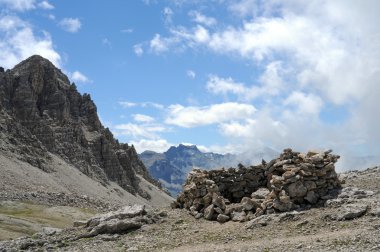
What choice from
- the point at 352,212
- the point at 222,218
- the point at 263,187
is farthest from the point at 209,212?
the point at 352,212

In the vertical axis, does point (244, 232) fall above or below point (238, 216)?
below

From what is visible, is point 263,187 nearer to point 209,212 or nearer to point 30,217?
point 209,212

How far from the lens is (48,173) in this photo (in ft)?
632

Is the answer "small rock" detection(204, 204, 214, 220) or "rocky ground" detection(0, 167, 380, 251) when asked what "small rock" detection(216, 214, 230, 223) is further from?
"small rock" detection(204, 204, 214, 220)

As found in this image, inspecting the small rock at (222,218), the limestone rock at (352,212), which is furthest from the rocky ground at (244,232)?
the small rock at (222,218)

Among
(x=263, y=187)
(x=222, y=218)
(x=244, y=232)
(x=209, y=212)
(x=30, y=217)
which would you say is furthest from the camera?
(x=30, y=217)

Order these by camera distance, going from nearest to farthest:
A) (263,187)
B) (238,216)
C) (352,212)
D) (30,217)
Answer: (352,212), (238,216), (263,187), (30,217)

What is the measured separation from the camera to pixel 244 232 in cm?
2947

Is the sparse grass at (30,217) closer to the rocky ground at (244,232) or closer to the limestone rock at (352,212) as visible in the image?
the rocky ground at (244,232)

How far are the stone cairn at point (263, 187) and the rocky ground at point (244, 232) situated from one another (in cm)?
114

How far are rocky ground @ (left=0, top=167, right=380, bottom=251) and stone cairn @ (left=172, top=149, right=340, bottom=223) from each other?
1.14m

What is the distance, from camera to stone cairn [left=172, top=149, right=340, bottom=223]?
32188 mm

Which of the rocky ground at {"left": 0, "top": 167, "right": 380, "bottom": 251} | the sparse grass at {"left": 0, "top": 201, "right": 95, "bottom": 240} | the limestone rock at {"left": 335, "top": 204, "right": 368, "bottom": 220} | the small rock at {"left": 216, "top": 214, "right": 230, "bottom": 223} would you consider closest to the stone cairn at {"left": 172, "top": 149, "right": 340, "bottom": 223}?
the small rock at {"left": 216, "top": 214, "right": 230, "bottom": 223}

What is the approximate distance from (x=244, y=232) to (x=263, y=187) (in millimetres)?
9109
